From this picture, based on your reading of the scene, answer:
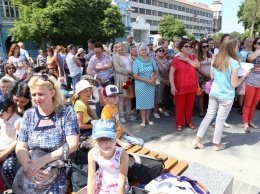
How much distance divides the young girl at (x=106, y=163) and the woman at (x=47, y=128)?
0.35 metres

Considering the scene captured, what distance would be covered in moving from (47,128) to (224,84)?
2572 millimetres

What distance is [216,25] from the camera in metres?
103

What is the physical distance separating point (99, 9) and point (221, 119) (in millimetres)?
29461

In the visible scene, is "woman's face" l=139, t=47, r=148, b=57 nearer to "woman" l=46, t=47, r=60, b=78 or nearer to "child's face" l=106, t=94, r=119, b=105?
"child's face" l=106, t=94, r=119, b=105

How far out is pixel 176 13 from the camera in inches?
2881

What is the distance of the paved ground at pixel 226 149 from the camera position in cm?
299

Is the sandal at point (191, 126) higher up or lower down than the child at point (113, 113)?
lower down

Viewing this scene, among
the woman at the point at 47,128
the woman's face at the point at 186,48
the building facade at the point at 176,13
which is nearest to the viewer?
the woman at the point at 47,128

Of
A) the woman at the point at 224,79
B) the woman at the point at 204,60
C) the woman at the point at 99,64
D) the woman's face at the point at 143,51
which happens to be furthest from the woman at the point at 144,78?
the woman at the point at 224,79

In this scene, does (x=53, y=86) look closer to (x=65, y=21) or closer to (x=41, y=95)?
(x=41, y=95)

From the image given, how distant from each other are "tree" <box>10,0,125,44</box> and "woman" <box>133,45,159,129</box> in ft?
76.1

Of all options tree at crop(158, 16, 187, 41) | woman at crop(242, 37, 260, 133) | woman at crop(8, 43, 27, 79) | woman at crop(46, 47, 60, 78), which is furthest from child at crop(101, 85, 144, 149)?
tree at crop(158, 16, 187, 41)

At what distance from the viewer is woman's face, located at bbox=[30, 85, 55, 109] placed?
83.8 inches

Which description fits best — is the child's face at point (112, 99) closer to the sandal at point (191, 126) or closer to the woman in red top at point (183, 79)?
the woman in red top at point (183, 79)
